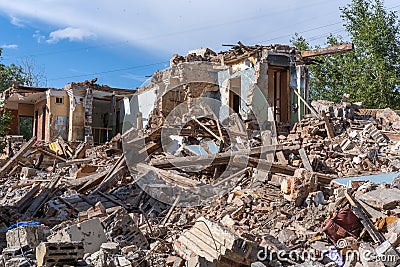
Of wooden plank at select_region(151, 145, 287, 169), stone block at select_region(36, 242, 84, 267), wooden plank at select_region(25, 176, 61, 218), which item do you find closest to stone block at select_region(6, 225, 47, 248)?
stone block at select_region(36, 242, 84, 267)

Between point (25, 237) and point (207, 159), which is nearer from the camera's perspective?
point (25, 237)

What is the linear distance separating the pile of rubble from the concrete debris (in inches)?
1.0

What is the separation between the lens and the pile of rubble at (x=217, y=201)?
5590 mm

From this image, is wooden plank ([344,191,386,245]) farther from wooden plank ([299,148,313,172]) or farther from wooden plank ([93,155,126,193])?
wooden plank ([93,155,126,193])

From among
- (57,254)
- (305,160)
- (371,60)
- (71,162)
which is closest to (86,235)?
(57,254)

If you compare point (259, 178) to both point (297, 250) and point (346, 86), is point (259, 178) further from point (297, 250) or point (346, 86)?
point (346, 86)

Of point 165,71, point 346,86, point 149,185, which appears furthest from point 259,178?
point 346,86

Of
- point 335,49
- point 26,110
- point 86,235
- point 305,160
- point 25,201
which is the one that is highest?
point 335,49

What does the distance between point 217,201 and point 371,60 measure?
697 inches

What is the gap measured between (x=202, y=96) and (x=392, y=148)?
7.81m

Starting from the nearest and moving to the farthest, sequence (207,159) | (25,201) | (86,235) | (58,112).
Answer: (86,235), (25,201), (207,159), (58,112)

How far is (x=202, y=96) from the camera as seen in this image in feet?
57.1

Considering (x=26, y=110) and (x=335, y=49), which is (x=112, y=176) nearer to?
Result: (x=335, y=49)

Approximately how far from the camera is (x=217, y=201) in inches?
341
